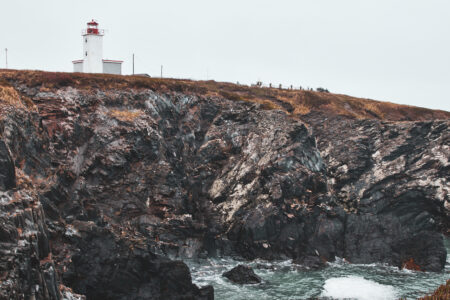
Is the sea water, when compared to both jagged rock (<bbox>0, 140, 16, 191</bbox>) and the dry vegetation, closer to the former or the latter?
jagged rock (<bbox>0, 140, 16, 191</bbox>)

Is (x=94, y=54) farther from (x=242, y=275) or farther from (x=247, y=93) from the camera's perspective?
(x=242, y=275)

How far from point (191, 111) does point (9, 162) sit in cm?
4172

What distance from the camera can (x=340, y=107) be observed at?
281 ft

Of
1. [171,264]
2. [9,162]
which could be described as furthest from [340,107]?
[9,162]

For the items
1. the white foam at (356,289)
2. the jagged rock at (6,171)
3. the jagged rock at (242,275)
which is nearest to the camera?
the jagged rock at (6,171)

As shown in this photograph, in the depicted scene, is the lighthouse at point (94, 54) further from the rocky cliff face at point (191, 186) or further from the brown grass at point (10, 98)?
the brown grass at point (10, 98)

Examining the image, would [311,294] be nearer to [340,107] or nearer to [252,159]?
[252,159]

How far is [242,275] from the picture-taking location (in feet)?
151

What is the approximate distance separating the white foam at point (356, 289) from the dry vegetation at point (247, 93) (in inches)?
1378

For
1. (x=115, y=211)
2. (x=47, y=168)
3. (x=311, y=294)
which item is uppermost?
(x=47, y=168)

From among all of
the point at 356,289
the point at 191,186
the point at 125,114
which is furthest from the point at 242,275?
the point at 125,114

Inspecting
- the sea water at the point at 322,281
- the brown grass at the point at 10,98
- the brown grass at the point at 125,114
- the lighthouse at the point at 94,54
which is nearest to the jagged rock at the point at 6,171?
the brown grass at the point at 10,98

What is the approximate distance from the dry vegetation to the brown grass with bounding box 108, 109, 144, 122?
202 inches

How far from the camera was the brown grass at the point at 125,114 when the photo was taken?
6034cm
